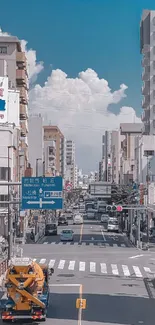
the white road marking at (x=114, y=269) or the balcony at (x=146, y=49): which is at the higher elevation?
the balcony at (x=146, y=49)

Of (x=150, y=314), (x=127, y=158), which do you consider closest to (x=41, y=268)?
(x=150, y=314)

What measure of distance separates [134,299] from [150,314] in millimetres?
4066

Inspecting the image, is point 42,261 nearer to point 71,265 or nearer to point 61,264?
point 61,264

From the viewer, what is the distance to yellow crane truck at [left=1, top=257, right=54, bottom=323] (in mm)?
24141

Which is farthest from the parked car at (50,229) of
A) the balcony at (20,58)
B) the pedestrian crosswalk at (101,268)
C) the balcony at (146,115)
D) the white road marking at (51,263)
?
the balcony at (146,115)

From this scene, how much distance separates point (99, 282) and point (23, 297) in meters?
14.2

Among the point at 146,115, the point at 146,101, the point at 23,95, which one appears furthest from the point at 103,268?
the point at 146,101

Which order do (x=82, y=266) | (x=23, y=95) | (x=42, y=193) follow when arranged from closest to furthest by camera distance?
(x=42, y=193) < (x=82, y=266) < (x=23, y=95)

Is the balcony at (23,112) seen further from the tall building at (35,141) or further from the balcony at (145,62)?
the tall building at (35,141)

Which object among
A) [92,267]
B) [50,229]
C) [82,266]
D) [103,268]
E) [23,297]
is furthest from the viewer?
[50,229]

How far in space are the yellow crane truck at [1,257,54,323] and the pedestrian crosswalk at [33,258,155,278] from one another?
1773cm

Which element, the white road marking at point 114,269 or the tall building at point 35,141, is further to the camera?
the tall building at point 35,141

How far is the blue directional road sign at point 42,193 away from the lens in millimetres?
30281

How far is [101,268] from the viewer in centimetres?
Answer: 4588
